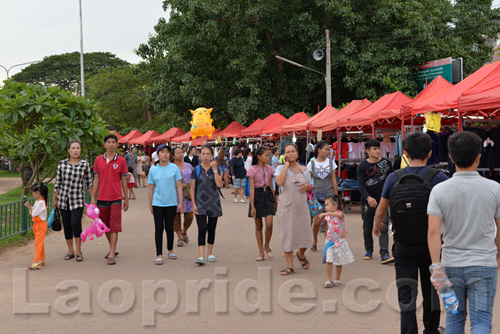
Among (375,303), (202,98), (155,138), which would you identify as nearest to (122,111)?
(155,138)

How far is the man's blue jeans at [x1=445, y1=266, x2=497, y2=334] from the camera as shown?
347cm

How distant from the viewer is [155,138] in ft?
116

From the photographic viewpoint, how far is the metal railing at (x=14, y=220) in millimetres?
9461

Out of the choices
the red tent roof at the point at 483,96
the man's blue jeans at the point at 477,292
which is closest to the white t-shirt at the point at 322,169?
the red tent roof at the point at 483,96

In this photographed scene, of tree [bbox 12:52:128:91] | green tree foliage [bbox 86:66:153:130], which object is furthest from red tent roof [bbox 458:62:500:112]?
tree [bbox 12:52:128:91]

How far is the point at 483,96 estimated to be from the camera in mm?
9398

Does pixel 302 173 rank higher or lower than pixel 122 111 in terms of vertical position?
lower

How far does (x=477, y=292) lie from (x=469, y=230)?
0.39 m

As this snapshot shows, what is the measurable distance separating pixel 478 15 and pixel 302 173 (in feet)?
101

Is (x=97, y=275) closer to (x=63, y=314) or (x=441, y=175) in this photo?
(x=63, y=314)

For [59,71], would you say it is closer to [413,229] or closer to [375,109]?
[375,109]

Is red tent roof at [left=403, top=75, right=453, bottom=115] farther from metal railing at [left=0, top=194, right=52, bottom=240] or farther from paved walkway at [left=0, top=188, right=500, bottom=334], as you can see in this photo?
metal railing at [left=0, top=194, right=52, bottom=240]

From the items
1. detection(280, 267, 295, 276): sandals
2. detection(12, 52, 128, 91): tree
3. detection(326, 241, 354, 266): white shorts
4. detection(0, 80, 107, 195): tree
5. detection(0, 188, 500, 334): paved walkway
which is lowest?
detection(0, 188, 500, 334): paved walkway

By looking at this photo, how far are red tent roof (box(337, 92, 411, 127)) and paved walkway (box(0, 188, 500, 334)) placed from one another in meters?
5.55
